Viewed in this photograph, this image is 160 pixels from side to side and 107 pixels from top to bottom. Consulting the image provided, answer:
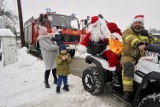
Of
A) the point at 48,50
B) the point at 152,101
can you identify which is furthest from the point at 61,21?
the point at 152,101

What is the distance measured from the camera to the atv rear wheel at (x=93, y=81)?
4.54m

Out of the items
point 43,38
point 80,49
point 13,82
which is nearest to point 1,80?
point 13,82

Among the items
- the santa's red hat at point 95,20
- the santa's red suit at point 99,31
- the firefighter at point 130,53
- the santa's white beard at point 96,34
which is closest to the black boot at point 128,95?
the firefighter at point 130,53

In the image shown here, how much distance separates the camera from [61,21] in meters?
11.5

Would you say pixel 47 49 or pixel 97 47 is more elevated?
pixel 97 47

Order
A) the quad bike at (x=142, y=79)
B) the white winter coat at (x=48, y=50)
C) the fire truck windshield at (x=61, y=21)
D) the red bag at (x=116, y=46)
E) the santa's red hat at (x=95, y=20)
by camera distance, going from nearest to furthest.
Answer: the quad bike at (x=142, y=79), the red bag at (x=116, y=46), the santa's red hat at (x=95, y=20), the white winter coat at (x=48, y=50), the fire truck windshield at (x=61, y=21)

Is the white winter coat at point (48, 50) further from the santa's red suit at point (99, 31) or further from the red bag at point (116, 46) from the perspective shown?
the red bag at point (116, 46)

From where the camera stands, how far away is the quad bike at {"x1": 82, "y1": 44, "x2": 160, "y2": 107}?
3.03 m

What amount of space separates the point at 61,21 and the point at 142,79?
8749mm

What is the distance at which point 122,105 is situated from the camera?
4.29m

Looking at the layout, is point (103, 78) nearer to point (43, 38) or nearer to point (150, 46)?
point (150, 46)

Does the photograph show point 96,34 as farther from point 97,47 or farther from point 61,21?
point 61,21

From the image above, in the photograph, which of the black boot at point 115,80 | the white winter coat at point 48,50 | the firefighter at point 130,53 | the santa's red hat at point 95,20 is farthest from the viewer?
the white winter coat at point 48,50

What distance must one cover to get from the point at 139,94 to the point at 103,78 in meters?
1.14
